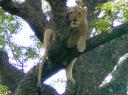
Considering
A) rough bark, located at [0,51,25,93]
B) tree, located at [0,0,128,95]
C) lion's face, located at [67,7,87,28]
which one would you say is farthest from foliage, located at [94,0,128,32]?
rough bark, located at [0,51,25,93]

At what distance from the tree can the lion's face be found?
0.92 ft

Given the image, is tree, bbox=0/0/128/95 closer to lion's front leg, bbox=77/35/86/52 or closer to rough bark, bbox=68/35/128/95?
rough bark, bbox=68/35/128/95

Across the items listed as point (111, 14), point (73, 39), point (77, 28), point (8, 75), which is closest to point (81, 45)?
point (73, 39)

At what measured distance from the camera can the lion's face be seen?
6.72 meters

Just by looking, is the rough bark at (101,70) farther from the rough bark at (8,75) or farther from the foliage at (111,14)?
the rough bark at (8,75)

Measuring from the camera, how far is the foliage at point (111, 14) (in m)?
8.45

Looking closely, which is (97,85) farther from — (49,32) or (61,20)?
(61,20)

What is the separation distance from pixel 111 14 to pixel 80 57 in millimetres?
1353

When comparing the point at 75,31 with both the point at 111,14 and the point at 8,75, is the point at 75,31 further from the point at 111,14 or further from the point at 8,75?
the point at 8,75

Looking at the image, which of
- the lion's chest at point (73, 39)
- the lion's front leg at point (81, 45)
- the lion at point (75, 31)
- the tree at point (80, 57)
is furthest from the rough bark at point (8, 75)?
the lion's front leg at point (81, 45)

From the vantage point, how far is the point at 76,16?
273 inches

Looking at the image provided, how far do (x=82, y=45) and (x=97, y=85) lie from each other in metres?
2.60

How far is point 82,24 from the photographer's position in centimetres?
712

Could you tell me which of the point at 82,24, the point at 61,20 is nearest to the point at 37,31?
the point at 82,24
